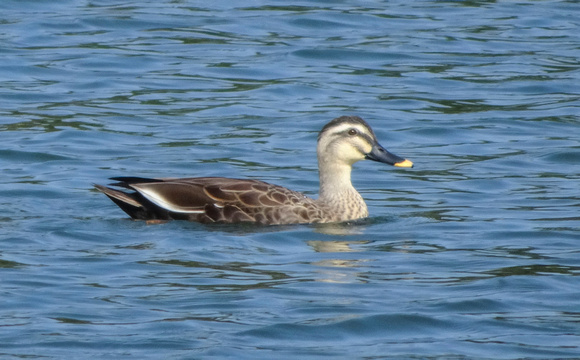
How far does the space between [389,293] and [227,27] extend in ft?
36.9

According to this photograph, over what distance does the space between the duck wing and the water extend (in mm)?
170

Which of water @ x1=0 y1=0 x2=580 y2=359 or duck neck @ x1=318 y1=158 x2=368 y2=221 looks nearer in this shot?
water @ x1=0 y1=0 x2=580 y2=359

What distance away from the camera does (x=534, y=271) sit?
32.6ft

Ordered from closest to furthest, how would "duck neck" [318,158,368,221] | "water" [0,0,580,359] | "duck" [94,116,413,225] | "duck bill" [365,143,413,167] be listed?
1. "water" [0,0,580,359]
2. "duck" [94,116,413,225]
3. "duck neck" [318,158,368,221]
4. "duck bill" [365,143,413,167]

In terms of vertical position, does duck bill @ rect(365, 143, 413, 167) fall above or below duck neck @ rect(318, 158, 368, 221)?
above

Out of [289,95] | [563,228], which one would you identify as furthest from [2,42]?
[563,228]

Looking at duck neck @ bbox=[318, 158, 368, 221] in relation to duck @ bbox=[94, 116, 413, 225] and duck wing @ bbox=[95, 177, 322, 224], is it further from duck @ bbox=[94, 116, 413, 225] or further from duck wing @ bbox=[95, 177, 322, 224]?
duck wing @ bbox=[95, 177, 322, 224]

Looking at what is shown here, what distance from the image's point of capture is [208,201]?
11492 millimetres

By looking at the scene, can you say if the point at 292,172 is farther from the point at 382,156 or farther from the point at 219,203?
the point at 219,203

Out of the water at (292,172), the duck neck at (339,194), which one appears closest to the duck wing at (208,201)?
the water at (292,172)

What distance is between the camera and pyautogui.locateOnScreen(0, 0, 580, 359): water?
8.45m

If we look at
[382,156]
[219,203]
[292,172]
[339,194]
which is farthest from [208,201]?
[292,172]

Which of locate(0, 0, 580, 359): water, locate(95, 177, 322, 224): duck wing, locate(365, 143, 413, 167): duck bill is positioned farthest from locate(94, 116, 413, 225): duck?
locate(365, 143, 413, 167): duck bill

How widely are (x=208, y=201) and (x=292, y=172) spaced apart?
243 centimetres
